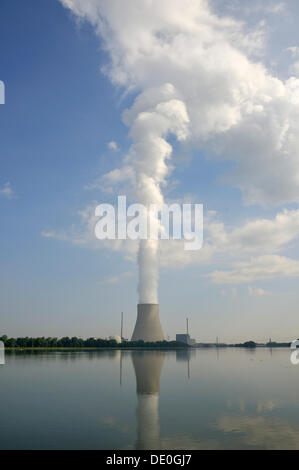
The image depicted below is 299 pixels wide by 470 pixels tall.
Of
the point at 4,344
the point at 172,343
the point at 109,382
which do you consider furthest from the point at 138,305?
the point at 109,382

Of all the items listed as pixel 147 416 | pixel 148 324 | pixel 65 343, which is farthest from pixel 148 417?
pixel 65 343

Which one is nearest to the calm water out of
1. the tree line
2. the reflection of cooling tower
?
the reflection of cooling tower

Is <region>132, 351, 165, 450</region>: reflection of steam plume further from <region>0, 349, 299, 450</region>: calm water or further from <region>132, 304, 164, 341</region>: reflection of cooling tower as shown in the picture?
<region>132, 304, 164, 341</region>: reflection of cooling tower

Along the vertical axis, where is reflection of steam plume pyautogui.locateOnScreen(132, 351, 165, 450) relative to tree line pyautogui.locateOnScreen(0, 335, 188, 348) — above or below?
above

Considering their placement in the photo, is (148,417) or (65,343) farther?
(65,343)

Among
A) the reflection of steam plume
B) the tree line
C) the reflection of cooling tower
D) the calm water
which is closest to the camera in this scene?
the reflection of steam plume

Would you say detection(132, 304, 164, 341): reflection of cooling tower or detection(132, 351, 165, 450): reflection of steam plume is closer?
detection(132, 351, 165, 450): reflection of steam plume

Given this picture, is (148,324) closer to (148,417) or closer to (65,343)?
(65,343)

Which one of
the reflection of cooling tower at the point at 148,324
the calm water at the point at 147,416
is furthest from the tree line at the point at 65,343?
the calm water at the point at 147,416

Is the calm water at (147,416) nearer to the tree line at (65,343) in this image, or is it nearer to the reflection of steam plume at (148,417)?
the reflection of steam plume at (148,417)
